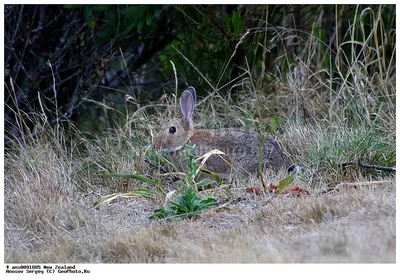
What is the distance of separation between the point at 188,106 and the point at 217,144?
0.60m

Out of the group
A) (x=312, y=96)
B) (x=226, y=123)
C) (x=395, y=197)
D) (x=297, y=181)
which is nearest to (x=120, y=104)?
(x=226, y=123)

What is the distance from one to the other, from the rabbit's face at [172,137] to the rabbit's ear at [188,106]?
0.26 ft

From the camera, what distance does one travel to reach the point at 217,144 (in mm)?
6934

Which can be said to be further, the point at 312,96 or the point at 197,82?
the point at 197,82

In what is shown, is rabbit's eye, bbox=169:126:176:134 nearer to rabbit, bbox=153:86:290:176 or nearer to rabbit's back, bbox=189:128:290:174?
rabbit, bbox=153:86:290:176

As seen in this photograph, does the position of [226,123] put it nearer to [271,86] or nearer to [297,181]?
[271,86]

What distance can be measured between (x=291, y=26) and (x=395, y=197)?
4373 mm

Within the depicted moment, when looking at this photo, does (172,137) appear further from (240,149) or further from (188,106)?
(240,149)

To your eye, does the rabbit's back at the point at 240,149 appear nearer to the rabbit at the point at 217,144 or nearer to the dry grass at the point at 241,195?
the rabbit at the point at 217,144

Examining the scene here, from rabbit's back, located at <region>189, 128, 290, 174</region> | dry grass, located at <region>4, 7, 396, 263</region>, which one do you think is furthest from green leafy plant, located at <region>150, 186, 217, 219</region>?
rabbit's back, located at <region>189, 128, 290, 174</region>

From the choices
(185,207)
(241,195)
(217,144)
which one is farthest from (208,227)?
(217,144)

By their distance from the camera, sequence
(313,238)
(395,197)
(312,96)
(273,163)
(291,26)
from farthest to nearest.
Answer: (291,26) < (312,96) < (273,163) < (395,197) < (313,238)

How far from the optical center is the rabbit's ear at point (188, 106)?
726 cm

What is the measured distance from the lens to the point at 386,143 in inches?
247
